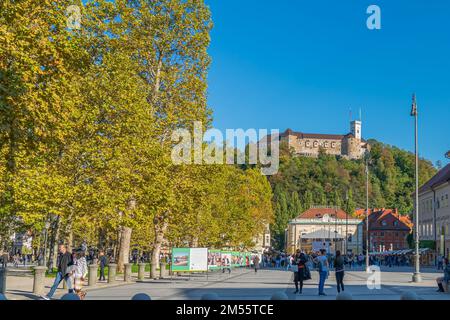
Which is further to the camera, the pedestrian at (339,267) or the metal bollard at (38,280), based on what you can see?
the pedestrian at (339,267)

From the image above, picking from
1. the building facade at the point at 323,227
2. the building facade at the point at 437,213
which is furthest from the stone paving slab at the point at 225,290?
the building facade at the point at 323,227

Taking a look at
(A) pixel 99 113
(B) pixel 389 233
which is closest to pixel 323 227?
(B) pixel 389 233

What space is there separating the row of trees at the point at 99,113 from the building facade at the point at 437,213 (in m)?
38.0

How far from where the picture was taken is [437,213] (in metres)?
80.6

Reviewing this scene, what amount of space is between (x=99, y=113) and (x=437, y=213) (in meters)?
62.2

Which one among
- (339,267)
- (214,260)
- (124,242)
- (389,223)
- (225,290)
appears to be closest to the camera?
(339,267)

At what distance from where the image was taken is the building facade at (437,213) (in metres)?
75.0

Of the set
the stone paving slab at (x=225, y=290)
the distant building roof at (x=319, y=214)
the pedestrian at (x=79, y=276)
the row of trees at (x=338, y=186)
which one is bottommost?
the stone paving slab at (x=225, y=290)

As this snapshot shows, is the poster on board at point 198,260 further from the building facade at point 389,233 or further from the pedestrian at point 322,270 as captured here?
the building facade at point 389,233

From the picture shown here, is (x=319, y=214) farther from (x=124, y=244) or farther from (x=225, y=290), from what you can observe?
(x=225, y=290)

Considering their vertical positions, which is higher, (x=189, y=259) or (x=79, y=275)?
(x=189, y=259)

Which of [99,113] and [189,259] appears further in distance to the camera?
[189,259]

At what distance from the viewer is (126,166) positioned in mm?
32094

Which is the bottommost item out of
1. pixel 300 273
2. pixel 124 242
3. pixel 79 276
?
pixel 79 276
